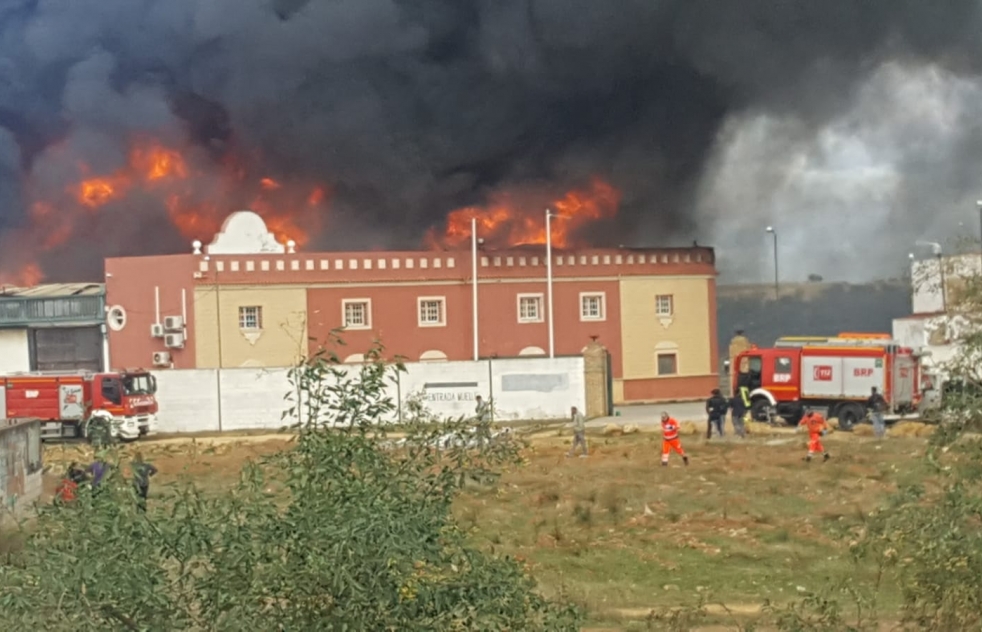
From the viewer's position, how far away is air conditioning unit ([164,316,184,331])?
46344 millimetres

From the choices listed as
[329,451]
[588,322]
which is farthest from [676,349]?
[329,451]

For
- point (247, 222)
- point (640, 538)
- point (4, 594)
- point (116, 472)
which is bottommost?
point (640, 538)

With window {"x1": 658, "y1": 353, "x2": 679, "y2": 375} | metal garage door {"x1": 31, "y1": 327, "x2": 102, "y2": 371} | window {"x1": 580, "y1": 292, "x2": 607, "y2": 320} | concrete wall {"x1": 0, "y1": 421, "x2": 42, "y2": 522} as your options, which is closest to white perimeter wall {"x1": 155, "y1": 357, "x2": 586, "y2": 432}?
metal garage door {"x1": 31, "y1": 327, "x2": 102, "y2": 371}

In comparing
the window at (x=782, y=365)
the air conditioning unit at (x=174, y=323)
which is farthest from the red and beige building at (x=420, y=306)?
the window at (x=782, y=365)

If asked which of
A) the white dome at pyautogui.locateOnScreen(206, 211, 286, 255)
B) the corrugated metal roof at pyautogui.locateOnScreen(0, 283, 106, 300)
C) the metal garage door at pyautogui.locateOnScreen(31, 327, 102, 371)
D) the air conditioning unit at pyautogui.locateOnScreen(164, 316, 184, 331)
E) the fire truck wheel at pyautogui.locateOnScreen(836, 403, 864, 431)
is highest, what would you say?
the white dome at pyautogui.locateOnScreen(206, 211, 286, 255)

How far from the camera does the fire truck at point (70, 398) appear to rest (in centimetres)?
4022

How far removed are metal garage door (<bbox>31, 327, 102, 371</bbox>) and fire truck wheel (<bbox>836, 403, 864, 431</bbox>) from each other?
28116 mm

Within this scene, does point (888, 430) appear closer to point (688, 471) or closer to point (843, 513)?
point (688, 471)

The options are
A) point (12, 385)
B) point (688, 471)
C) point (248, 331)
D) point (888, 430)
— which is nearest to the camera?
point (688, 471)

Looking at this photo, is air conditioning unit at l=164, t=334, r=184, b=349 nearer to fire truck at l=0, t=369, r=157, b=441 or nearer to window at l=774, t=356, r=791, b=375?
fire truck at l=0, t=369, r=157, b=441

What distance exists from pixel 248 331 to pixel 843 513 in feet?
94.4

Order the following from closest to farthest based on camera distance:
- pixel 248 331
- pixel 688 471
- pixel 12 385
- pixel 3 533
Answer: pixel 3 533 < pixel 688 471 < pixel 12 385 < pixel 248 331

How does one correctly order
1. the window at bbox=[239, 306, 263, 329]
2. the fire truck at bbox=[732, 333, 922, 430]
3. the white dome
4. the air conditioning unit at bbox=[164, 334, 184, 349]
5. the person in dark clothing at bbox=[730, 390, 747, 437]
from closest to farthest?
the person in dark clothing at bbox=[730, 390, 747, 437]
the fire truck at bbox=[732, 333, 922, 430]
the air conditioning unit at bbox=[164, 334, 184, 349]
the window at bbox=[239, 306, 263, 329]
the white dome

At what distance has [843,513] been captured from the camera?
2309cm
